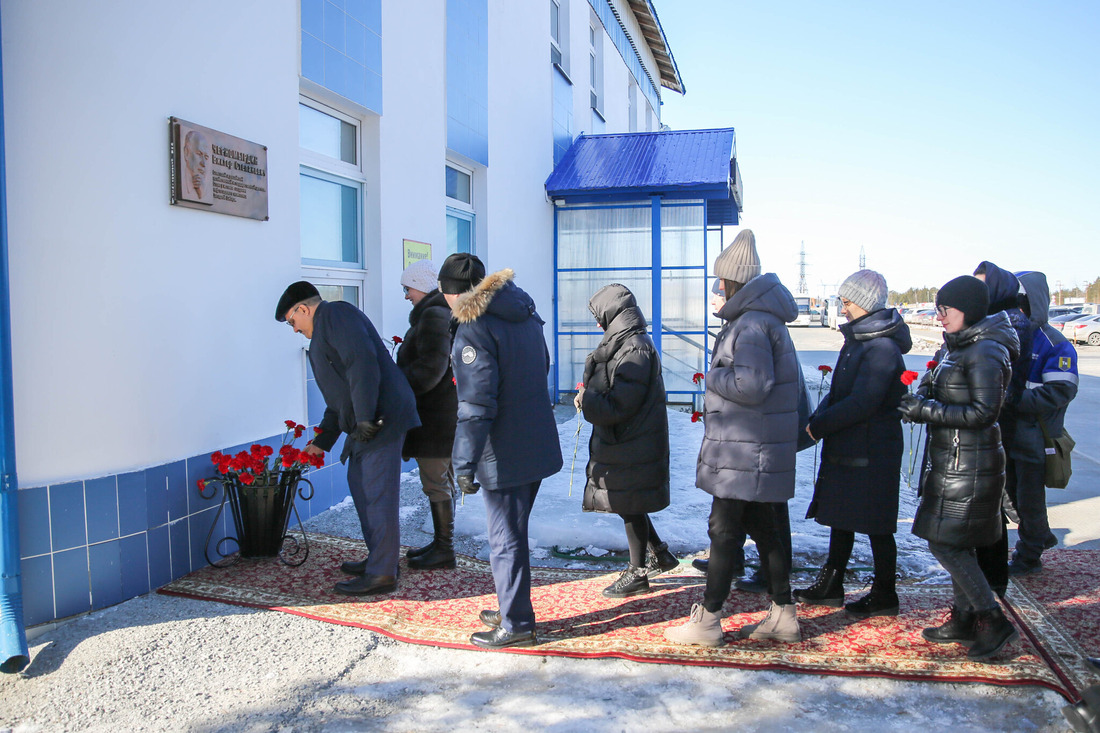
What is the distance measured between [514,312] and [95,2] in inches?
98.7

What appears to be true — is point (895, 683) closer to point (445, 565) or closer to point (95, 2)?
point (445, 565)

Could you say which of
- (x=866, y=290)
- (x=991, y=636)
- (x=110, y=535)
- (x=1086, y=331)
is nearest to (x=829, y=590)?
(x=991, y=636)

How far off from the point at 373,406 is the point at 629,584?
1.59 meters

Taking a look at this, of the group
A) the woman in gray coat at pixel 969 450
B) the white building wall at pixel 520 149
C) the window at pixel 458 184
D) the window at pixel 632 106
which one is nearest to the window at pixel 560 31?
the white building wall at pixel 520 149

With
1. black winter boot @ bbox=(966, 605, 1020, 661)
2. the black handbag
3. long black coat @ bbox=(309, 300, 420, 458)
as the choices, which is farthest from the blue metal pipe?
the black handbag

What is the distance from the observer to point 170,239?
4148 mm

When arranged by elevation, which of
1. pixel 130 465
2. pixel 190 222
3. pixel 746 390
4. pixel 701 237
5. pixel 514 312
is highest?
pixel 701 237

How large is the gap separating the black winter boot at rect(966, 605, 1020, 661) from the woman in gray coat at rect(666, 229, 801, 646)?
2.31ft

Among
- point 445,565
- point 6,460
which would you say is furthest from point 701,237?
point 6,460

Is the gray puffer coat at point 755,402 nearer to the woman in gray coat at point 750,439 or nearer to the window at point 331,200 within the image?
the woman in gray coat at point 750,439

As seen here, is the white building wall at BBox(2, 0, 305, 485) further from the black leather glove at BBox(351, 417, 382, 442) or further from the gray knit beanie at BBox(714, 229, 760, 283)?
the gray knit beanie at BBox(714, 229, 760, 283)

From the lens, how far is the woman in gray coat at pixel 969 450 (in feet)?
10.5

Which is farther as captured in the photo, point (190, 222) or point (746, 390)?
point (190, 222)

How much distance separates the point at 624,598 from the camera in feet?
13.2
